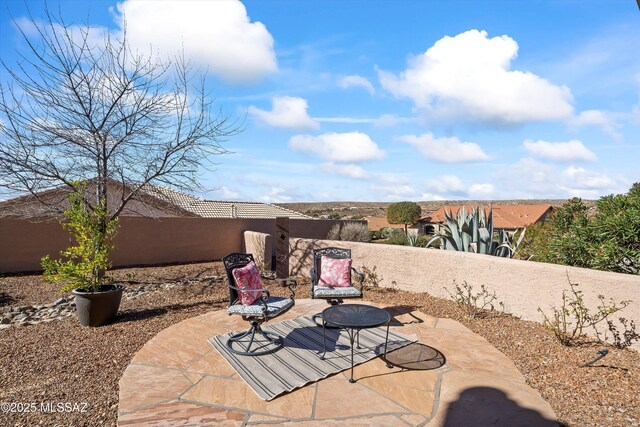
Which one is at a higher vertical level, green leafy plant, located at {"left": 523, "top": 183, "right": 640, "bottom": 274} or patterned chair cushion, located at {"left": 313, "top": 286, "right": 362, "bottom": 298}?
green leafy plant, located at {"left": 523, "top": 183, "right": 640, "bottom": 274}

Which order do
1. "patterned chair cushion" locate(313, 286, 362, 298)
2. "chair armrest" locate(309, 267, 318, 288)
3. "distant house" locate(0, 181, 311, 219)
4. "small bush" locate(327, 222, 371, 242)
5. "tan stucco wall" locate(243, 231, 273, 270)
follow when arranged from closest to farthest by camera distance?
"patterned chair cushion" locate(313, 286, 362, 298), "chair armrest" locate(309, 267, 318, 288), "distant house" locate(0, 181, 311, 219), "tan stucco wall" locate(243, 231, 273, 270), "small bush" locate(327, 222, 371, 242)

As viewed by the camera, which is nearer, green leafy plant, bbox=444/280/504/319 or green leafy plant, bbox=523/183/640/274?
green leafy plant, bbox=523/183/640/274

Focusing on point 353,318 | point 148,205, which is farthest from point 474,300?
point 148,205

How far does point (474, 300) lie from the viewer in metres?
5.81

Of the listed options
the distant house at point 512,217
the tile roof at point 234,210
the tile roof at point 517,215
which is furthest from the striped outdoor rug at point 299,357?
the tile roof at point 517,215

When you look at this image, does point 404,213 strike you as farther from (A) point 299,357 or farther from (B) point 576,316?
(A) point 299,357

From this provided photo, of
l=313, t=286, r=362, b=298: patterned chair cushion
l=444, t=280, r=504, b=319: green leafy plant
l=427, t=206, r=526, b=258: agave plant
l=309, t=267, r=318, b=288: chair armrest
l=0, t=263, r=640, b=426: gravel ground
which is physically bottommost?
l=0, t=263, r=640, b=426: gravel ground

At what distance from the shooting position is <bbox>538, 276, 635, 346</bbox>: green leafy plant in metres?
4.35

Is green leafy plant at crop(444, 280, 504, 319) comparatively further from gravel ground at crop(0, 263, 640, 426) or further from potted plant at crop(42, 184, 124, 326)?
potted plant at crop(42, 184, 124, 326)

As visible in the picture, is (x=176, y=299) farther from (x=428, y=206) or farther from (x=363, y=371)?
(x=428, y=206)

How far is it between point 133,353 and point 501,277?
537cm

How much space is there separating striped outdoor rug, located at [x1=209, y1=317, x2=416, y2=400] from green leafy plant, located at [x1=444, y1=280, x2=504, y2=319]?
1551 millimetres

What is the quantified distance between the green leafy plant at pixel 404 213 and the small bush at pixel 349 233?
19.2m

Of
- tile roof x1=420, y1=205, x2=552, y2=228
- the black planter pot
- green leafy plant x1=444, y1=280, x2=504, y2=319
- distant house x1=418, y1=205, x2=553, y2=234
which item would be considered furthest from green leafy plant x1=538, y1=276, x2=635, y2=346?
tile roof x1=420, y1=205, x2=552, y2=228
